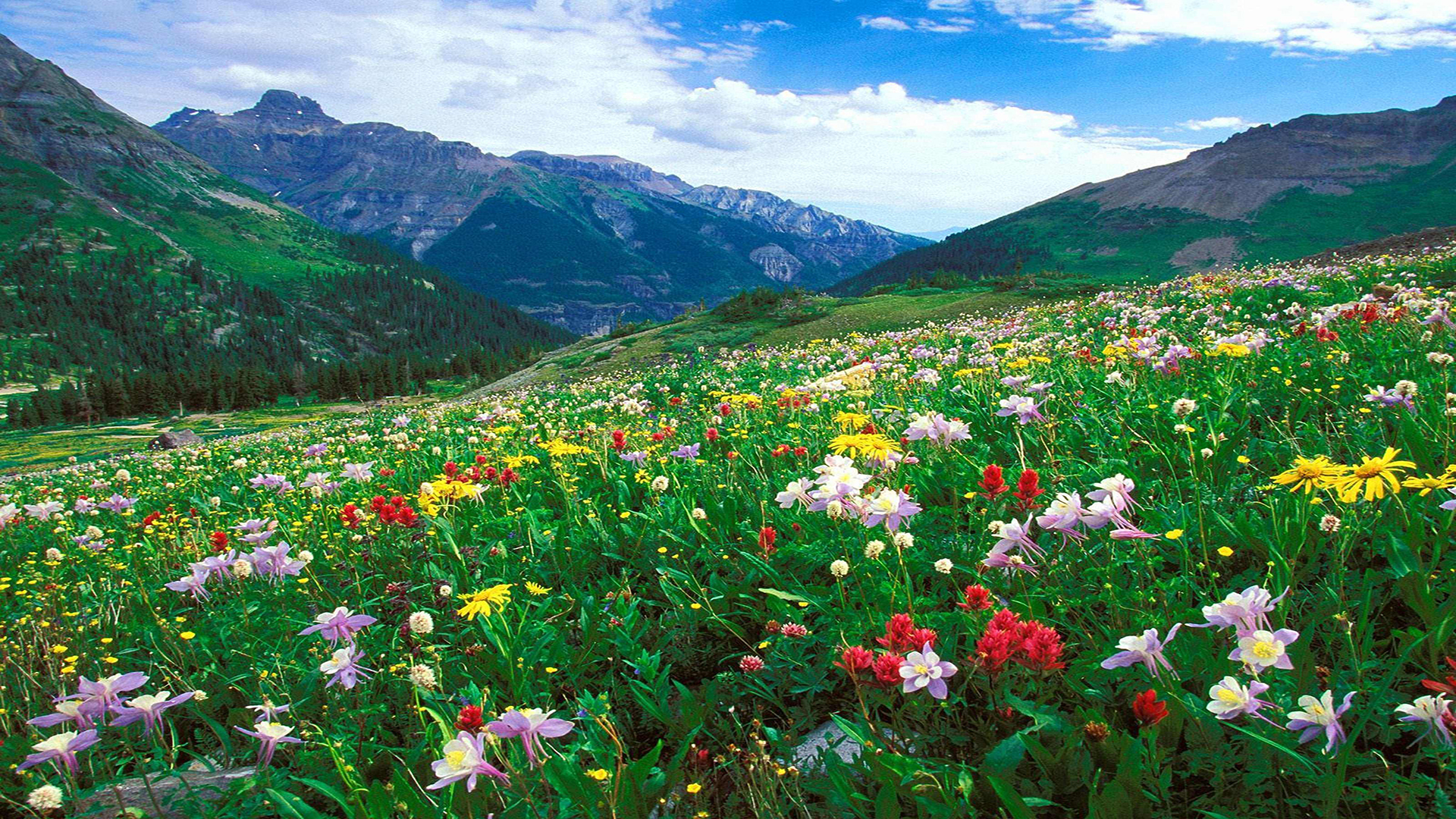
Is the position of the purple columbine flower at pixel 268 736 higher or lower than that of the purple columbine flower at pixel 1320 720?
lower

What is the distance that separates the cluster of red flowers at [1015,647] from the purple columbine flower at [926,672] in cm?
12

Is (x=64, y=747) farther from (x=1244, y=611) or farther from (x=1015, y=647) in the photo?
(x=1244, y=611)

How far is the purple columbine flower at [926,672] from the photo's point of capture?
6.63 feet

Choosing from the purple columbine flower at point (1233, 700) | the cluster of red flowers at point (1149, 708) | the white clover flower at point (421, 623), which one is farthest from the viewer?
the white clover flower at point (421, 623)

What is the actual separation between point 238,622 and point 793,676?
3294 mm

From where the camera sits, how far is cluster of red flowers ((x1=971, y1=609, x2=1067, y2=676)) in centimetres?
204

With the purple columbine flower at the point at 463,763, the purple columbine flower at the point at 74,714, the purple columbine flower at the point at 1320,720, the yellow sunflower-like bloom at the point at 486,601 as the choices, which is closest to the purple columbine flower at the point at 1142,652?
the purple columbine flower at the point at 1320,720

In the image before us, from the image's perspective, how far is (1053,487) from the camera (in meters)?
3.74

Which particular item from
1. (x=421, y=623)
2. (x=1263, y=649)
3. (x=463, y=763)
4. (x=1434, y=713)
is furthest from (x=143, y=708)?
(x=1434, y=713)

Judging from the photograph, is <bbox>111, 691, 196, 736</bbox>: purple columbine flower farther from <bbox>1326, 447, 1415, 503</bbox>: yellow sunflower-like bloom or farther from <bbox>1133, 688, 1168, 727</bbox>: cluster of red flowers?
<bbox>1326, 447, 1415, 503</bbox>: yellow sunflower-like bloom

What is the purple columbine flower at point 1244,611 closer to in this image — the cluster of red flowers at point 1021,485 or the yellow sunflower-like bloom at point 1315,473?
the yellow sunflower-like bloom at point 1315,473

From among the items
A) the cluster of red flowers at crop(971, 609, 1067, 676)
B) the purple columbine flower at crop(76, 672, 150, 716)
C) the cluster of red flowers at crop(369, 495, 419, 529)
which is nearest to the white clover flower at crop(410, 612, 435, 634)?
the purple columbine flower at crop(76, 672, 150, 716)

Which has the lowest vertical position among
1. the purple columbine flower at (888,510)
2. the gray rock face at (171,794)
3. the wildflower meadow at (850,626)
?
the gray rock face at (171,794)

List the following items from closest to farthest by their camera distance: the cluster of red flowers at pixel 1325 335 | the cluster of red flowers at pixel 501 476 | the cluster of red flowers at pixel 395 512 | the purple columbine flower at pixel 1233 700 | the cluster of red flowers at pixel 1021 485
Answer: the purple columbine flower at pixel 1233 700
the cluster of red flowers at pixel 1021 485
the cluster of red flowers at pixel 395 512
the cluster of red flowers at pixel 501 476
the cluster of red flowers at pixel 1325 335
